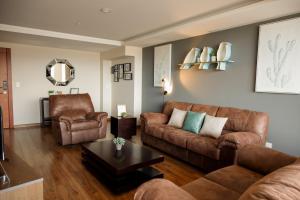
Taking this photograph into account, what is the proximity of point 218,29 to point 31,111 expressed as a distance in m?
5.23

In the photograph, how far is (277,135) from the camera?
9.78ft

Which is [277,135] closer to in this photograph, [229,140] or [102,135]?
[229,140]

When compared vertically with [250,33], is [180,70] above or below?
below

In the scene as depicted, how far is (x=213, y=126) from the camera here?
3.15m

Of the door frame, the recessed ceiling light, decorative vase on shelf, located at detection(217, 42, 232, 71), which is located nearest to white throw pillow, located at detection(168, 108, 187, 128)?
decorative vase on shelf, located at detection(217, 42, 232, 71)

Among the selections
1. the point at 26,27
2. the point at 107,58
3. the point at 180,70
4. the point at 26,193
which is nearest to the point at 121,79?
the point at 107,58

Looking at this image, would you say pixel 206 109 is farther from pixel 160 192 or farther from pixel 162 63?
pixel 160 192

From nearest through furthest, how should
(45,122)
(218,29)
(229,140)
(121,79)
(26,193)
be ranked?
(26,193)
(229,140)
(218,29)
(45,122)
(121,79)

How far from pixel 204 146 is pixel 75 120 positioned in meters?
2.66

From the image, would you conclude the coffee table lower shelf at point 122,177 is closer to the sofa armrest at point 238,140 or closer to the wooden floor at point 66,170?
the wooden floor at point 66,170

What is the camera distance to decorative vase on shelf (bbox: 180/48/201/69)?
13.0ft

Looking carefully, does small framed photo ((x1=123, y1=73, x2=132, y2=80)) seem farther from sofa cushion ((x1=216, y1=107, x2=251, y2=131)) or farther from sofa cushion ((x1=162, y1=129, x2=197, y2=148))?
sofa cushion ((x1=216, y1=107, x2=251, y2=131))

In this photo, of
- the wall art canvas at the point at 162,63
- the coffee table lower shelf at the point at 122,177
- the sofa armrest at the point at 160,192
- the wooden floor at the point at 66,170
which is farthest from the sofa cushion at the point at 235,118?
the sofa armrest at the point at 160,192

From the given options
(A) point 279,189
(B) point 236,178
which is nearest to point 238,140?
(B) point 236,178
